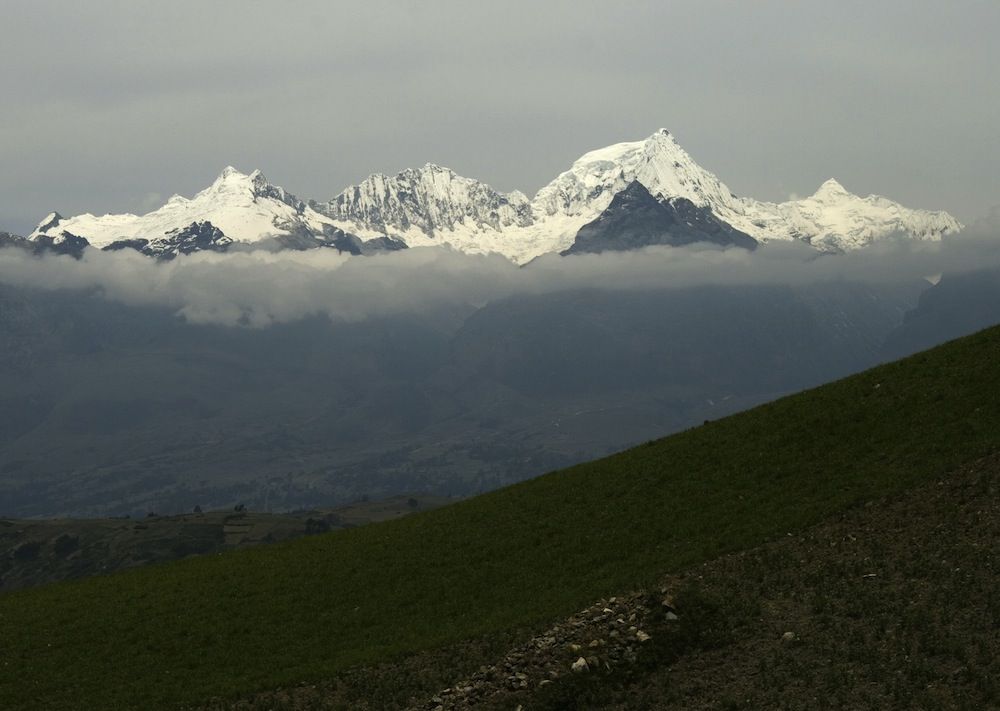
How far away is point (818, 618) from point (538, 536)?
72.0ft

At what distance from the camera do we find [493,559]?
5516 centimetres

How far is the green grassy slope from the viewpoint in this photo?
45.2 m

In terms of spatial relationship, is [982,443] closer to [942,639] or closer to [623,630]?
[942,639]

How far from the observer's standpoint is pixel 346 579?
55656mm

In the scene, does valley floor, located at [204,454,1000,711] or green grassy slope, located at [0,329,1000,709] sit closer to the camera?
valley floor, located at [204,454,1000,711]

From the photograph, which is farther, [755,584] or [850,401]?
[850,401]

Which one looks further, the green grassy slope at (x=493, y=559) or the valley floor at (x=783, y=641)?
the green grassy slope at (x=493, y=559)

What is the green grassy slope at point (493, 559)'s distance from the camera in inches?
1780

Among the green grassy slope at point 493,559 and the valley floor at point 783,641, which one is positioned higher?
the green grassy slope at point 493,559

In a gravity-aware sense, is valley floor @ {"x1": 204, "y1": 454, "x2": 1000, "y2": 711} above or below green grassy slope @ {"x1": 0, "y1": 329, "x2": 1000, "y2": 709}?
below

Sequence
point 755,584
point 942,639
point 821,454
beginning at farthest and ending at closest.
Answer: point 821,454, point 755,584, point 942,639

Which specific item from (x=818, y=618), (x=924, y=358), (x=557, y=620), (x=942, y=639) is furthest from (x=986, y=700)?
(x=924, y=358)

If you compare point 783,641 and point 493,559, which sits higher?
point 493,559

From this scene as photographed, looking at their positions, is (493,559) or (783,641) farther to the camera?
(493,559)
